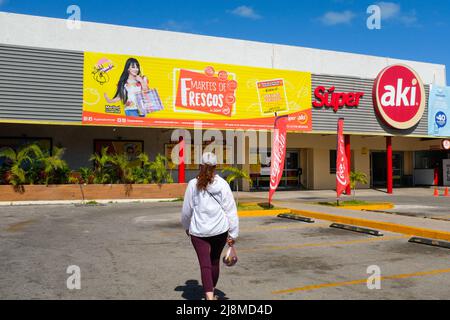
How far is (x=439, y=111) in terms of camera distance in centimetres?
2644

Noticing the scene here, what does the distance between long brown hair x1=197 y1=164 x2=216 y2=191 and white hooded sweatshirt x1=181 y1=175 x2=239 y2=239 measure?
0.15 ft

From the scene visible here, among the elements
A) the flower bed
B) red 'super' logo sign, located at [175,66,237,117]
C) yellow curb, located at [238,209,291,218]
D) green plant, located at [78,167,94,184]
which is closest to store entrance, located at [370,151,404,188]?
red 'super' logo sign, located at [175,66,237,117]

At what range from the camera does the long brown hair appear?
4858mm

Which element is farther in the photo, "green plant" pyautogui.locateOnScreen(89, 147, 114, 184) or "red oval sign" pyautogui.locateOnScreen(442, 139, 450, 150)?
"red oval sign" pyautogui.locateOnScreen(442, 139, 450, 150)

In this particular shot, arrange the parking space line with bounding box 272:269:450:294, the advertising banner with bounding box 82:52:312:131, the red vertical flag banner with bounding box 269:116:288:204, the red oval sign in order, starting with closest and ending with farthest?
the parking space line with bounding box 272:269:450:294 → the red vertical flag banner with bounding box 269:116:288:204 → the advertising banner with bounding box 82:52:312:131 → the red oval sign

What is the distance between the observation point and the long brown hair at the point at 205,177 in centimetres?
486

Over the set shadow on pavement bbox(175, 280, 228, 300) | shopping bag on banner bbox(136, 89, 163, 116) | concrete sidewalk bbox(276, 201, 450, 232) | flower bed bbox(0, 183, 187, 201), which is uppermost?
shopping bag on banner bbox(136, 89, 163, 116)

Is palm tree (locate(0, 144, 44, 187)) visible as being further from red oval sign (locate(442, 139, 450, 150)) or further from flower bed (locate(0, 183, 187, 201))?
red oval sign (locate(442, 139, 450, 150))

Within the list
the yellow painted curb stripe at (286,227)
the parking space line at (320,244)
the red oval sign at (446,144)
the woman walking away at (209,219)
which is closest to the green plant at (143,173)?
the yellow painted curb stripe at (286,227)

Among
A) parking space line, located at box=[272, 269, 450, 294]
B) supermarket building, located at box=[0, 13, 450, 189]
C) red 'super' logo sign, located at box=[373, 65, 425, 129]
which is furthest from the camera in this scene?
red 'super' logo sign, located at box=[373, 65, 425, 129]

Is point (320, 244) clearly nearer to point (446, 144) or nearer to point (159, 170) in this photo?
point (159, 170)

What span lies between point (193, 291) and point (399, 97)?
73.6 ft

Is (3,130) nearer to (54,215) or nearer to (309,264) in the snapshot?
(54,215)
